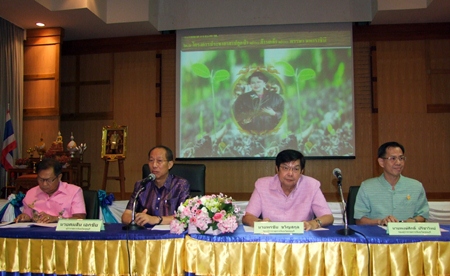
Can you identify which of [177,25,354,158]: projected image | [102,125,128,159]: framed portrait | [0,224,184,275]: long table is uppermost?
[177,25,354,158]: projected image

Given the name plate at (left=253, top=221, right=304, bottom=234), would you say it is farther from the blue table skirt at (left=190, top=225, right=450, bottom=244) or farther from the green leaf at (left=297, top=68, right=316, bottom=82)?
the green leaf at (left=297, top=68, right=316, bottom=82)

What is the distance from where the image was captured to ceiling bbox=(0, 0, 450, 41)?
5.89 meters

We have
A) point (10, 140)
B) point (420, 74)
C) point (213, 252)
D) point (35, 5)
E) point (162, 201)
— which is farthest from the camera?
point (420, 74)

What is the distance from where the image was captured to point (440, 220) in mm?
4105

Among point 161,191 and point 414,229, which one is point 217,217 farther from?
point 414,229

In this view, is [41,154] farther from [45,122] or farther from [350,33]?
[350,33]

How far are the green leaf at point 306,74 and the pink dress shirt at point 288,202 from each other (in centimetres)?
410

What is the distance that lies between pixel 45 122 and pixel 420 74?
6.23m

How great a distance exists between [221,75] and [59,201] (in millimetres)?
4245

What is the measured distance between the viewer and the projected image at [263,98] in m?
6.41

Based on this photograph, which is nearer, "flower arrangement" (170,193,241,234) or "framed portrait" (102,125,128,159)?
"flower arrangement" (170,193,241,234)

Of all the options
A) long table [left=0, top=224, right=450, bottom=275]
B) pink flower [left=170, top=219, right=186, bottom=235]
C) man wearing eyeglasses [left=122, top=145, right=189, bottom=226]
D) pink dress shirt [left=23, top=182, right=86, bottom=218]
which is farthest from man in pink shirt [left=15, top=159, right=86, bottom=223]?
pink flower [left=170, top=219, right=186, bottom=235]

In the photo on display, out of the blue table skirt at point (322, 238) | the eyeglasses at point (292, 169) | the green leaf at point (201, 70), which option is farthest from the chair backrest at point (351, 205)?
the green leaf at point (201, 70)

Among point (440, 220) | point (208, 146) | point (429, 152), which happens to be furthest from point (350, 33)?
point (440, 220)
